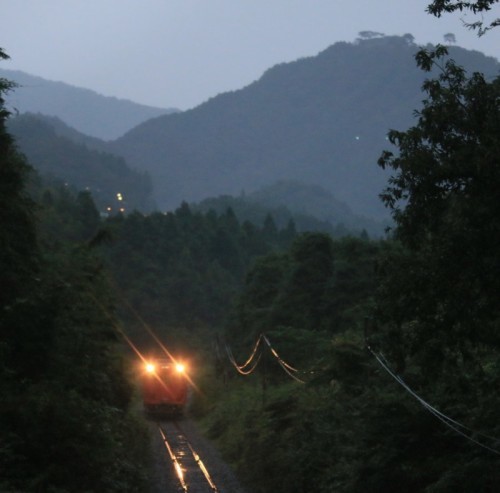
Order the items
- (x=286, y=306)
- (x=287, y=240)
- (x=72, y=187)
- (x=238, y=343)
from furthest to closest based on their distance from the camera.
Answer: (x=72, y=187) < (x=287, y=240) < (x=238, y=343) < (x=286, y=306)

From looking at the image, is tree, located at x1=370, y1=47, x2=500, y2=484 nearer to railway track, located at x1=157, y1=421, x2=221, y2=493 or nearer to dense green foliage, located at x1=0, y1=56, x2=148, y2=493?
dense green foliage, located at x1=0, y1=56, x2=148, y2=493

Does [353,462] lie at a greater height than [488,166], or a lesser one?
lesser

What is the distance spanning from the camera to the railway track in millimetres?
21625

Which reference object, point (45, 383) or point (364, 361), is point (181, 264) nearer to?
point (364, 361)

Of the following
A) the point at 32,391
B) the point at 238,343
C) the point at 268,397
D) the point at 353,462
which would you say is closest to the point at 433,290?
the point at 353,462

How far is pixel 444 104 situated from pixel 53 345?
10.4 m

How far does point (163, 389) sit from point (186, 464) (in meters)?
15.4

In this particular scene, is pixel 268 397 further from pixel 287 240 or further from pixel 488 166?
pixel 287 240

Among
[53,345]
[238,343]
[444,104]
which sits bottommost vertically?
[238,343]

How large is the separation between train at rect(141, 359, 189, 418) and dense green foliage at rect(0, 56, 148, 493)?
13259 millimetres

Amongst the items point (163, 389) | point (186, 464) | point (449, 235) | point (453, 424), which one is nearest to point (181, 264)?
point (163, 389)

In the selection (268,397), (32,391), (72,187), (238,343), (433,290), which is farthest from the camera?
(72,187)

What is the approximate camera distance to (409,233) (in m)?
12.0

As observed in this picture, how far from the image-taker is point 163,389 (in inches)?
1607
